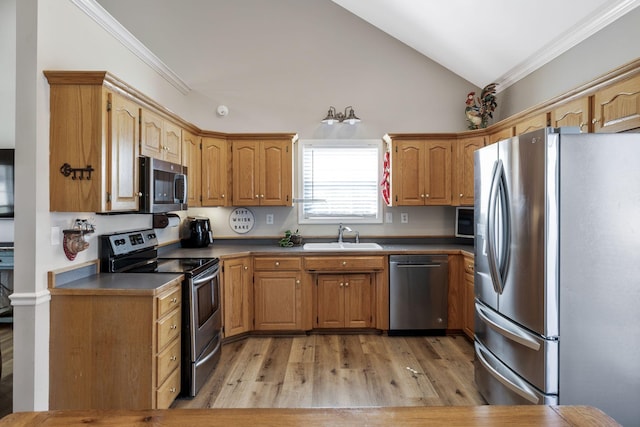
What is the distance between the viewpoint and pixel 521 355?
2012 mm

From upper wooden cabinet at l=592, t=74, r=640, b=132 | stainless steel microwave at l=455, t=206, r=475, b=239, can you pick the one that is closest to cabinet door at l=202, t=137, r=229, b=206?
stainless steel microwave at l=455, t=206, r=475, b=239

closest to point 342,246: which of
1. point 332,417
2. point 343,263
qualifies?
point 343,263

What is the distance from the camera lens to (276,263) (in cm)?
376

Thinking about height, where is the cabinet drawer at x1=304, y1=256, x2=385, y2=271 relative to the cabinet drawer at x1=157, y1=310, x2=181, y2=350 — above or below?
above

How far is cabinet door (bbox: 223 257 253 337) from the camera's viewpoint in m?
3.55

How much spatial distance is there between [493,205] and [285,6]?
11.3 feet

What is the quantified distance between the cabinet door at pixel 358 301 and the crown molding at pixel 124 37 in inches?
109

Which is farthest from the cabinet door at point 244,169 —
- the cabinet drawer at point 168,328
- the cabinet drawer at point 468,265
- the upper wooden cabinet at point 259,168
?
the cabinet drawer at point 468,265

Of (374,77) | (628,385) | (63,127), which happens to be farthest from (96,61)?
(628,385)

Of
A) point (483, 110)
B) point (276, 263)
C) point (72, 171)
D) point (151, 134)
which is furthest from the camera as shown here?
point (483, 110)

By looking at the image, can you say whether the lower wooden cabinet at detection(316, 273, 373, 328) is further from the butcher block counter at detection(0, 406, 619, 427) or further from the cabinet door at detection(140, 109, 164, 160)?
the butcher block counter at detection(0, 406, 619, 427)

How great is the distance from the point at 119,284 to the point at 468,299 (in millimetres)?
3056

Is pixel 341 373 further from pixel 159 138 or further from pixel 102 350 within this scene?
pixel 159 138

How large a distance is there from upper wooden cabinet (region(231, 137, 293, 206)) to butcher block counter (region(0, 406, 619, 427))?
10.5 ft
